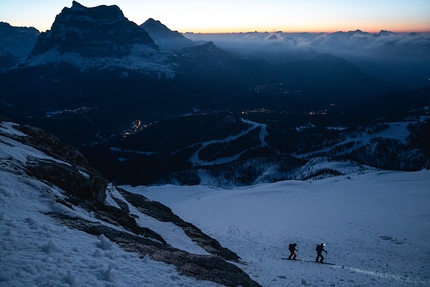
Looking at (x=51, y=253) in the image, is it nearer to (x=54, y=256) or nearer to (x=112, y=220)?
(x=54, y=256)

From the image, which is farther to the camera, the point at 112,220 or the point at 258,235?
the point at 258,235

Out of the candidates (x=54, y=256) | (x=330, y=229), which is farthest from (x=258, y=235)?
(x=54, y=256)

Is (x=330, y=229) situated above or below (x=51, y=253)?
below

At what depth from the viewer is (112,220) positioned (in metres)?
20.5

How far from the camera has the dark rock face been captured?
15.0 meters

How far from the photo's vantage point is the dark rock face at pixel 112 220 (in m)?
15.0

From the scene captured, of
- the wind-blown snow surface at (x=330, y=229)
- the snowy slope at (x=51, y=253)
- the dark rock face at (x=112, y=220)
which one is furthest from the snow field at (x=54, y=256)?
the wind-blown snow surface at (x=330, y=229)

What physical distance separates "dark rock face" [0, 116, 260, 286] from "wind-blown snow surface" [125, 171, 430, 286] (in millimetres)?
5298

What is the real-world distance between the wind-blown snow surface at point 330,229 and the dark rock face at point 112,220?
17.4 feet

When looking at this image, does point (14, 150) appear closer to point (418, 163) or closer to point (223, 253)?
point (223, 253)

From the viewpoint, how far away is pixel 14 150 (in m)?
21.4

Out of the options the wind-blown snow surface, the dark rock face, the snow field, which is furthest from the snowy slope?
the wind-blown snow surface

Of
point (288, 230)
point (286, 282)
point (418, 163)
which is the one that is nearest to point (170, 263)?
point (286, 282)

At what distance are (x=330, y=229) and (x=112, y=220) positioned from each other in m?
32.0
